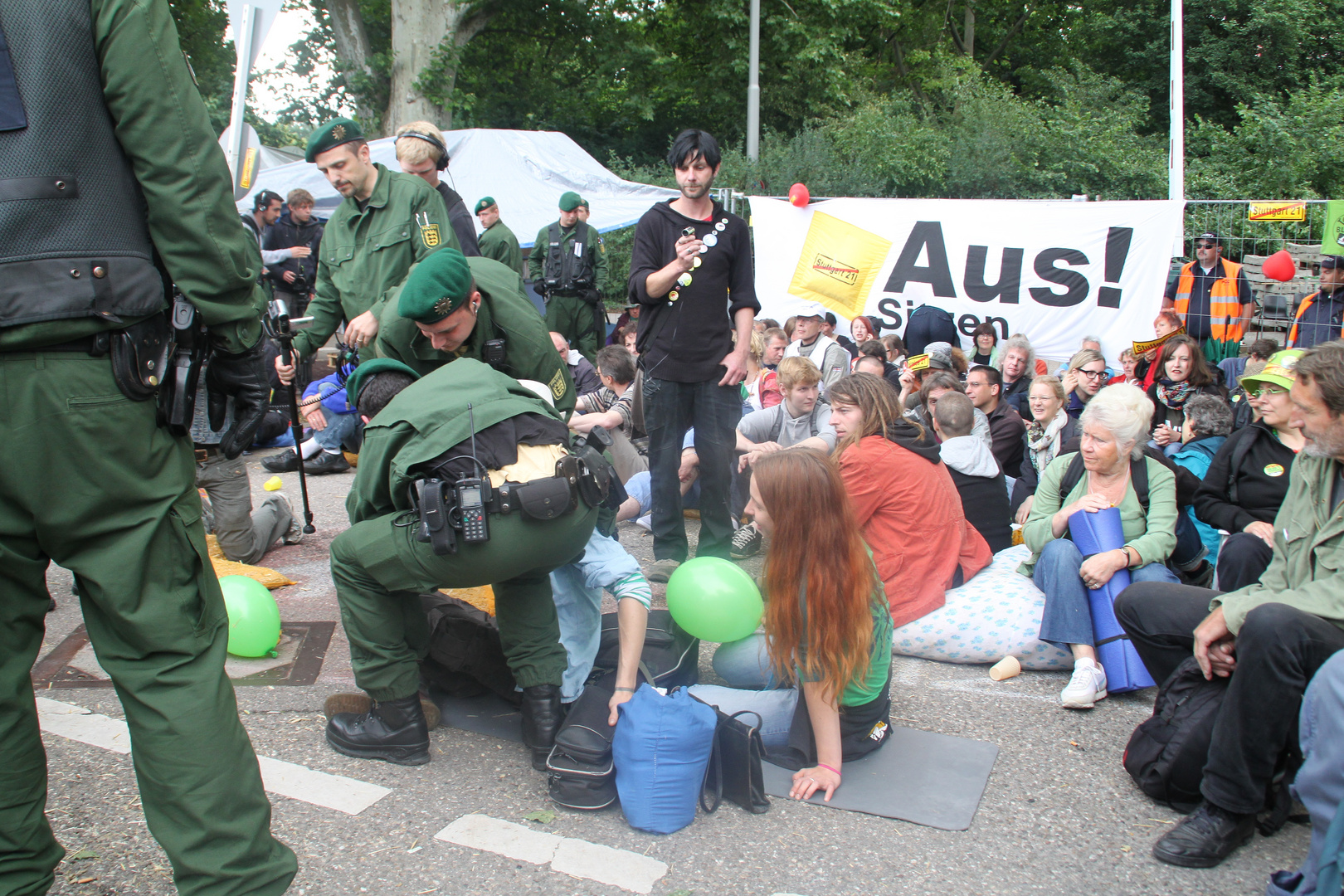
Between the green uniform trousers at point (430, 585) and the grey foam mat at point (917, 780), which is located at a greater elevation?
the green uniform trousers at point (430, 585)

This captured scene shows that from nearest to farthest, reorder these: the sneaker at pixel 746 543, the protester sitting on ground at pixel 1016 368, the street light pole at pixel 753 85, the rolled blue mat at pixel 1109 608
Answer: the rolled blue mat at pixel 1109 608 < the sneaker at pixel 746 543 < the protester sitting on ground at pixel 1016 368 < the street light pole at pixel 753 85

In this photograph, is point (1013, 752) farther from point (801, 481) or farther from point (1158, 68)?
point (1158, 68)

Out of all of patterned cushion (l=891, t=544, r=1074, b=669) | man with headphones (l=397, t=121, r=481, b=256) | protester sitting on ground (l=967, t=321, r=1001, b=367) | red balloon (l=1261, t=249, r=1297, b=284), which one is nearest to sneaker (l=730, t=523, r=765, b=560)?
patterned cushion (l=891, t=544, r=1074, b=669)

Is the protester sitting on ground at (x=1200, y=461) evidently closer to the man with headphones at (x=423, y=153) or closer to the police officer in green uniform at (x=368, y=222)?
the police officer in green uniform at (x=368, y=222)

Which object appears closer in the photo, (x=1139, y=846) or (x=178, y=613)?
(x=178, y=613)

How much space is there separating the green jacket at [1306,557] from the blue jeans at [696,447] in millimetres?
2429

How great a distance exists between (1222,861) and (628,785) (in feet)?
5.23

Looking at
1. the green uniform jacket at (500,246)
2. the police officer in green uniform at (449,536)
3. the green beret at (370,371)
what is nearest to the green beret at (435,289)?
the police officer in green uniform at (449,536)

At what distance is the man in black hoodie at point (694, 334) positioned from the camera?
466 cm

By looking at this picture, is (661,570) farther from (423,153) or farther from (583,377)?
(583,377)

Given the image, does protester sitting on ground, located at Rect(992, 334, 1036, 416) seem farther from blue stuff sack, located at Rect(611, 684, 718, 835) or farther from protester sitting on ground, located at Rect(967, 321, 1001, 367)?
blue stuff sack, located at Rect(611, 684, 718, 835)

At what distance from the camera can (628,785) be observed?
8.83 ft

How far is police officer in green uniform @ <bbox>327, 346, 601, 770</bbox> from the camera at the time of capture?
272 cm

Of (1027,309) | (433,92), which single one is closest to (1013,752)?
(1027,309)
